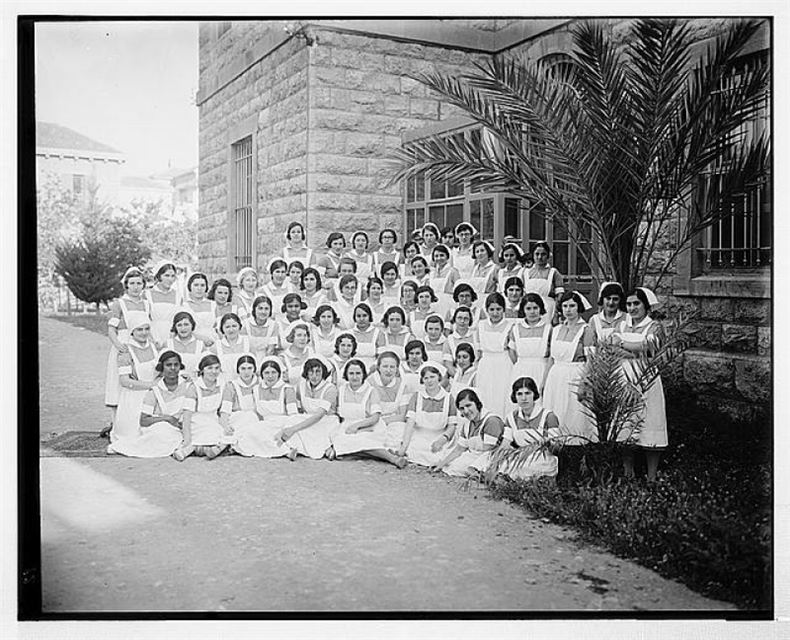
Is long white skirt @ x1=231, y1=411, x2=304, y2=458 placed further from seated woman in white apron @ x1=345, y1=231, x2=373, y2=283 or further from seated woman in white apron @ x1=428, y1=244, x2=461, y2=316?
seated woman in white apron @ x1=428, y1=244, x2=461, y2=316

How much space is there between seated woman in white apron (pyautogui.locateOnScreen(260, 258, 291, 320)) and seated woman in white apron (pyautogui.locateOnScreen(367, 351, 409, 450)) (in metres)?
0.56

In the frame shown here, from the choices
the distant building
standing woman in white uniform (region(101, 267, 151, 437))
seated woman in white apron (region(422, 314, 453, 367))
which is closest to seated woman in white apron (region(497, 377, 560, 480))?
seated woman in white apron (region(422, 314, 453, 367))

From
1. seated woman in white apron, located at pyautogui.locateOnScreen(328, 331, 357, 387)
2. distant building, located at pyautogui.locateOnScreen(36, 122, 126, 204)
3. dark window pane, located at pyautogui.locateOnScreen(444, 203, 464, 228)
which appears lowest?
seated woman in white apron, located at pyautogui.locateOnScreen(328, 331, 357, 387)

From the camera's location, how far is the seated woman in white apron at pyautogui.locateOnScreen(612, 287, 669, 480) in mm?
4609

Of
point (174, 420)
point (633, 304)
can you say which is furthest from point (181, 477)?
point (633, 304)

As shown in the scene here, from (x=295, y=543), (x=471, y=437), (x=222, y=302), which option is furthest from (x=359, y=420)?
(x=222, y=302)

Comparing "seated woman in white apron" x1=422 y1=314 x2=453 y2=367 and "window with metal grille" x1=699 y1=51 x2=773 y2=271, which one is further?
"seated woman in white apron" x1=422 y1=314 x2=453 y2=367

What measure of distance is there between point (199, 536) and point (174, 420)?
571mm

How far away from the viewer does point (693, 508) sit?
4.52 metres

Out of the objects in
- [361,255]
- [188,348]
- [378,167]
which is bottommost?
[188,348]

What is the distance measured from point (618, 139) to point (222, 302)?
6.70 feet

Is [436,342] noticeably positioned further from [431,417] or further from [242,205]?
[242,205]

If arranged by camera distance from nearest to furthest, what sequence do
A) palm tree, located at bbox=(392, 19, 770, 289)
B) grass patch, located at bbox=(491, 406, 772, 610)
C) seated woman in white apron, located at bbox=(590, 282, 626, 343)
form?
grass patch, located at bbox=(491, 406, 772, 610)
palm tree, located at bbox=(392, 19, 770, 289)
seated woman in white apron, located at bbox=(590, 282, 626, 343)

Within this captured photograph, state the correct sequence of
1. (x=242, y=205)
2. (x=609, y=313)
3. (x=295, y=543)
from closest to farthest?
(x=295, y=543) → (x=609, y=313) → (x=242, y=205)
